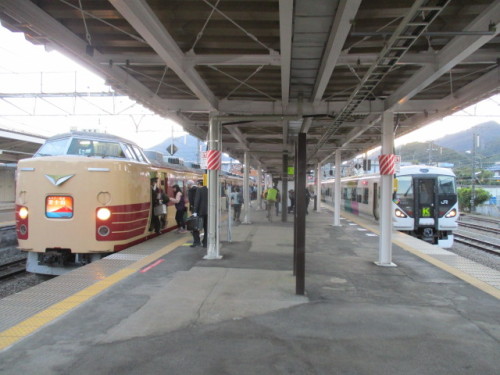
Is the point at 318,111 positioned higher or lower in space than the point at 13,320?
higher

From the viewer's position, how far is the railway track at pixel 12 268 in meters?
8.06

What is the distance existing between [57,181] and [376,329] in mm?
5912

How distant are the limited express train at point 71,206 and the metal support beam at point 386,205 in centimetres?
542

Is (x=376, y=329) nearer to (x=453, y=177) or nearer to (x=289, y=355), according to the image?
(x=289, y=355)

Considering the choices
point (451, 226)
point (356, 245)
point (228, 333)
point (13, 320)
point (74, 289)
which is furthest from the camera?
point (451, 226)

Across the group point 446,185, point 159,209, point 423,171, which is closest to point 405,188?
point 423,171

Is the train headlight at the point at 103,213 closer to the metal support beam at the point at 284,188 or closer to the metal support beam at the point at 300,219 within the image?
the metal support beam at the point at 300,219

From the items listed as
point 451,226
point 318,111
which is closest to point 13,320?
point 318,111

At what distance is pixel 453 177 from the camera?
43.9ft

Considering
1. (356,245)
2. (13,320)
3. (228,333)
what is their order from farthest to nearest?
(356,245) → (13,320) → (228,333)

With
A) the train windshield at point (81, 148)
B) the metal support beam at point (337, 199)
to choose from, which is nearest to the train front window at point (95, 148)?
the train windshield at point (81, 148)

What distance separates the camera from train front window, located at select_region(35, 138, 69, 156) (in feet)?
25.3

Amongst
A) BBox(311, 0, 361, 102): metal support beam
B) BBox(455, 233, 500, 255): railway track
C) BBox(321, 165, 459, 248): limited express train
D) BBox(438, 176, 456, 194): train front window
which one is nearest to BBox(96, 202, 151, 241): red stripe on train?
BBox(311, 0, 361, 102): metal support beam

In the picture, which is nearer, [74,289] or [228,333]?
[228,333]
